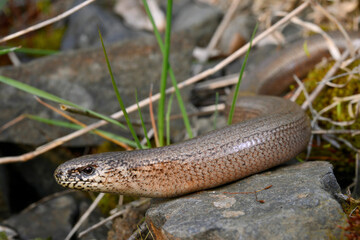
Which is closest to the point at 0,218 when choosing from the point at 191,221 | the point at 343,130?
the point at 191,221

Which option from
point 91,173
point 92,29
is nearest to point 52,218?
point 91,173

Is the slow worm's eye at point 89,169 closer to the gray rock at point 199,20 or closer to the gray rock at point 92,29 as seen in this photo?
the gray rock at point 199,20

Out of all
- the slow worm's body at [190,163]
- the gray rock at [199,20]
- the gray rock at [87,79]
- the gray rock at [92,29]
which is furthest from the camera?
the gray rock at [92,29]

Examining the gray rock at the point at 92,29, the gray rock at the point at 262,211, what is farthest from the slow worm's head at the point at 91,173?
the gray rock at the point at 92,29

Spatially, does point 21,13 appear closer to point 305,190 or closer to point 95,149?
point 95,149

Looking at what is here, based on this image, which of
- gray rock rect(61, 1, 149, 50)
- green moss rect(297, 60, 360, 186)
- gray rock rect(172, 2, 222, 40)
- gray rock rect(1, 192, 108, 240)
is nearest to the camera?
green moss rect(297, 60, 360, 186)

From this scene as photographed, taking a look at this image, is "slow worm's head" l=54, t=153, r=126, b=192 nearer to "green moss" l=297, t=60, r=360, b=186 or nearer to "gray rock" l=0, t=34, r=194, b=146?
"gray rock" l=0, t=34, r=194, b=146

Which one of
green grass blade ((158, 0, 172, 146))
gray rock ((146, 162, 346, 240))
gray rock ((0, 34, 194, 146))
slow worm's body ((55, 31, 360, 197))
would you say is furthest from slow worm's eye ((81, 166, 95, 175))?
gray rock ((0, 34, 194, 146))
